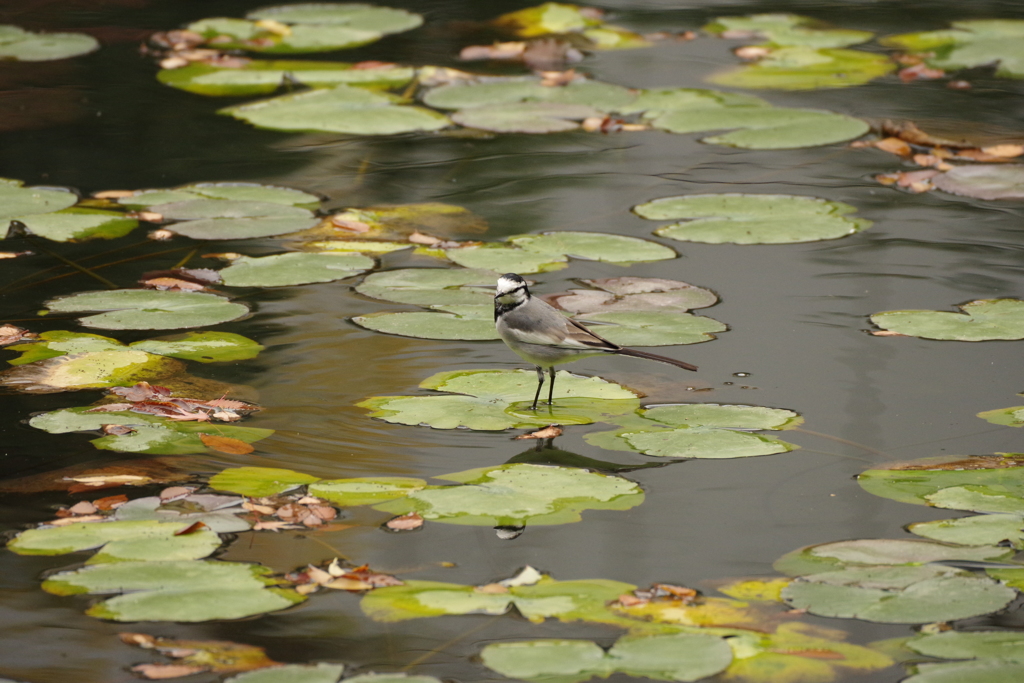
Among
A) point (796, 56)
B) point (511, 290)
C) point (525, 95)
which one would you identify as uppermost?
point (796, 56)

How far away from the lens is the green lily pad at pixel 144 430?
4074 millimetres

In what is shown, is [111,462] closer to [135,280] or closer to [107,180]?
[135,280]

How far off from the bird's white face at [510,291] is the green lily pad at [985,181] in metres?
3.61

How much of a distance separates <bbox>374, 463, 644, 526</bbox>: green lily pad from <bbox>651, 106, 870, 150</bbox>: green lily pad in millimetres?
4297

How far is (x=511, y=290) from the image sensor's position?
170 inches

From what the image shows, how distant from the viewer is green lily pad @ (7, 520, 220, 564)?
332 centimetres

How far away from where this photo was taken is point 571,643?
2938 millimetres

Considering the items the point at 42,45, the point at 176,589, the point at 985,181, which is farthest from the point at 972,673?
the point at 42,45

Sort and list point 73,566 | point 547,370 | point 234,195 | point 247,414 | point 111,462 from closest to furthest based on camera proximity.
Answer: point 73,566 → point 111,462 → point 247,414 → point 547,370 → point 234,195

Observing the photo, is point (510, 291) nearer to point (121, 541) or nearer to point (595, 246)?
point (121, 541)

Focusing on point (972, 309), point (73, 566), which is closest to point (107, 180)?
point (73, 566)

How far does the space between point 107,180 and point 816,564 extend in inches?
207

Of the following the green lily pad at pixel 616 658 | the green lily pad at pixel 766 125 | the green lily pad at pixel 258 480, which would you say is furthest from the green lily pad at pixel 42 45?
the green lily pad at pixel 616 658

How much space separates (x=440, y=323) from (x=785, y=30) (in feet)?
22.9
